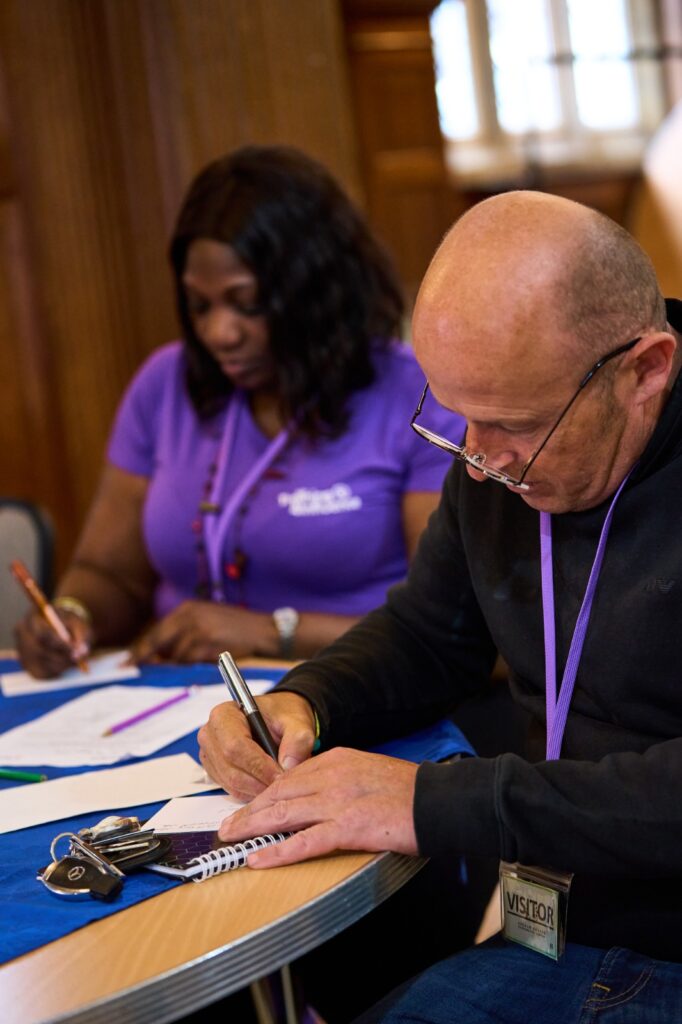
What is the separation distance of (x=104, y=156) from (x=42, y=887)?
3.61 meters

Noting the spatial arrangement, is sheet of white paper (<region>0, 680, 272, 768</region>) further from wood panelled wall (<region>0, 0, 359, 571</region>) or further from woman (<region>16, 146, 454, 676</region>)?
wood panelled wall (<region>0, 0, 359, 571</region>)

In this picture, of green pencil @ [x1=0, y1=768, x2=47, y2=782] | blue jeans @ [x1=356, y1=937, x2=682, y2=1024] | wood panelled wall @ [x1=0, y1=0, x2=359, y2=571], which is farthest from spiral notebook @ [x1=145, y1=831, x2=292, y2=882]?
wood panelled wall @ [x1=0, y1=0, x2=359, y2=571]

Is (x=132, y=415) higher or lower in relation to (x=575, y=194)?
lower

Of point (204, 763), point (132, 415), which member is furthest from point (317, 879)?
point (132, 415)

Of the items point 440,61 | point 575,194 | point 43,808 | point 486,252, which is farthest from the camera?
point 440,61

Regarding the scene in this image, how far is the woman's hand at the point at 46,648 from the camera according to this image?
2.36 m

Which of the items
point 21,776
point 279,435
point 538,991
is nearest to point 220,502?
point 279,435

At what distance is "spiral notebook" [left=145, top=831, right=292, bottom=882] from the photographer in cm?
131

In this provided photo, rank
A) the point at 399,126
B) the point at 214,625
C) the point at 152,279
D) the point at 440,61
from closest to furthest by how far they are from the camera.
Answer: the point at 214,625 → the point at 152,279 → the point at 399,126 → the point at 440,61

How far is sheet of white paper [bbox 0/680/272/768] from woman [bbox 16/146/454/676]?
0.32m

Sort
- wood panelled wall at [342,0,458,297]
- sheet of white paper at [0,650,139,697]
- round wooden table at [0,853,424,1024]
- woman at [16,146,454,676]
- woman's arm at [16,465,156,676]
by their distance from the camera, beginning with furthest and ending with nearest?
wood panelled wall at [342,0,458,297]
woman's arm at [16,465,156,676]
woman at [16,146,454,676]
sheet of white paper at [0,650,139,697]
round wooden table at [0,853,424,1024]

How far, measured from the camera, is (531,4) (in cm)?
934

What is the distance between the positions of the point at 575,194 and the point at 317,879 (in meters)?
8.08

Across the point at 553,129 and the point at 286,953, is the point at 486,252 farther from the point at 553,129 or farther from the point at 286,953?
the point at 553,129
